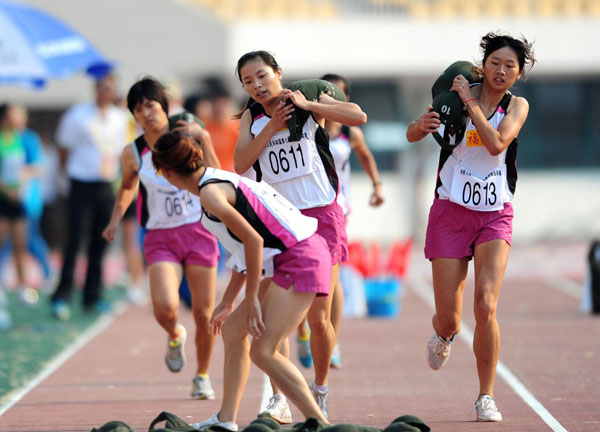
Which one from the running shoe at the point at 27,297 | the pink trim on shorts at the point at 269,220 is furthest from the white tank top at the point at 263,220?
the running shoe at the point at 27,297

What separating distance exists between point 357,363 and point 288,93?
3.53 metres

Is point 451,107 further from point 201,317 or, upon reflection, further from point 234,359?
point 201,317

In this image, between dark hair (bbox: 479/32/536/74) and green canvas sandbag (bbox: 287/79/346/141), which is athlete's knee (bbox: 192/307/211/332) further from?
dark hair (bbox: 479/32/536/74)

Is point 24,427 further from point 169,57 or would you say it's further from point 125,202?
point 169,57

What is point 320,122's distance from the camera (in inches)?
262

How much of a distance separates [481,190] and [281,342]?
69.2 inches

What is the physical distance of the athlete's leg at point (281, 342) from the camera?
5602mm

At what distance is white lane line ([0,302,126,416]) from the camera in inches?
306

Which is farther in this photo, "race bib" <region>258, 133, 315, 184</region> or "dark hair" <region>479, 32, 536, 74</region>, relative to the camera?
"dark hair" <region>479, 32, 536, 74</region>

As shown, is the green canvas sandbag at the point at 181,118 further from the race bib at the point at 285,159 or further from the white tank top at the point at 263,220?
the white tank top at the point at 263,220

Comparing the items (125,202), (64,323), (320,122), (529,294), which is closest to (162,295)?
(125,202)

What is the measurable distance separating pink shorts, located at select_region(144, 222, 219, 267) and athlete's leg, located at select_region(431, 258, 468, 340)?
1.70 metres

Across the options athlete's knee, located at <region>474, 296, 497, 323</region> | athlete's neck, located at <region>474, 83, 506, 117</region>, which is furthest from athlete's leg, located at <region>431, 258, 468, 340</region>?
athlete's neck, located at <region>474, 83, 506, 117</region>

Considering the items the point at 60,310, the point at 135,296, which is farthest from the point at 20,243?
the point at 60,310
